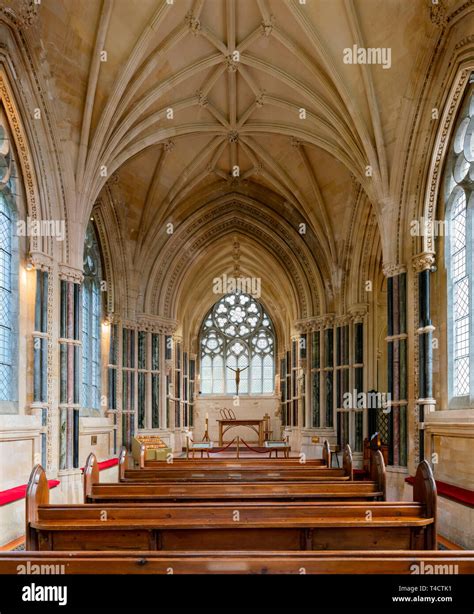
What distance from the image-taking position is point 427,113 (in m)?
11.2

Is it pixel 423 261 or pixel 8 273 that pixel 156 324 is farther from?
pixel 423 261

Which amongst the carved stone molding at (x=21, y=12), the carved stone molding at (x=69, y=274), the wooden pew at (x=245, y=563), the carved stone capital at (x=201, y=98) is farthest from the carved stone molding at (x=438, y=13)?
the wooden pew at (x=245, y=563)

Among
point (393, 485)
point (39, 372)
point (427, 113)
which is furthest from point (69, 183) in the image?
point (393, 485)

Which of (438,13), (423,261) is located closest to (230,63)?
(438,13)

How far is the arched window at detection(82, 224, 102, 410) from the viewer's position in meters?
15.8

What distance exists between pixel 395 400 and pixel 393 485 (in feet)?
5.70

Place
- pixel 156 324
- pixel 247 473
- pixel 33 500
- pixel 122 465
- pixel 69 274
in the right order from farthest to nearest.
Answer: pixel 156 324 → pixel 69 274 → pixel 247 473 → pixel 122 465 → pixel 33 500

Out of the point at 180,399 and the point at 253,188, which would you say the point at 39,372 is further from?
the point at 180,399

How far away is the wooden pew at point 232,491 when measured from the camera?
7.57 metres

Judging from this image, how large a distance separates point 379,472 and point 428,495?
182 cm

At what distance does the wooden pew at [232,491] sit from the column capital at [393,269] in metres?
5.21

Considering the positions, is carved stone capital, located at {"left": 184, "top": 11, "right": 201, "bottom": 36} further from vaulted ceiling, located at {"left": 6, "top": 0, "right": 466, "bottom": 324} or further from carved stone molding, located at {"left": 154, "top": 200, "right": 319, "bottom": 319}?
carved stone molding, located at {"left": 154, "top": 200, "right": 319, "bottom": 319}

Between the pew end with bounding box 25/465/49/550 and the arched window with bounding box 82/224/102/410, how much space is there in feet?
30.2

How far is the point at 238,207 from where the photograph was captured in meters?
20.6
